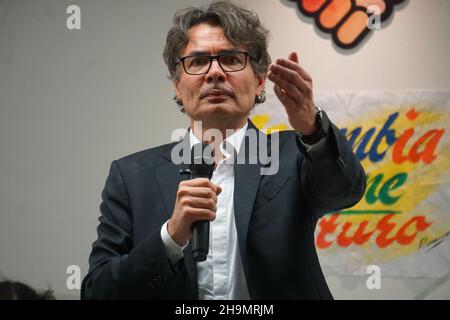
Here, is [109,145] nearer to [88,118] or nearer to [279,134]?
[88,118]

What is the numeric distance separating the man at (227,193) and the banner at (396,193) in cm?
106

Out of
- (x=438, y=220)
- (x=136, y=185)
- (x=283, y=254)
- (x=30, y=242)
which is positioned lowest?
(x=30, y=242)

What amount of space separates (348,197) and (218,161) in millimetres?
354

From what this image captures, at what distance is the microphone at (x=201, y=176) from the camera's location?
95cm

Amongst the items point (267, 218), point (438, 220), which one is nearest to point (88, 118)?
point (267, 218)

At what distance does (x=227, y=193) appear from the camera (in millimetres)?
1229

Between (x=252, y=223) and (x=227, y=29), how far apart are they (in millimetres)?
493

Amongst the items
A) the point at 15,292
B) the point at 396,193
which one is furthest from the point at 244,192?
the point at 396,193

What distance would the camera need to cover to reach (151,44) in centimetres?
247

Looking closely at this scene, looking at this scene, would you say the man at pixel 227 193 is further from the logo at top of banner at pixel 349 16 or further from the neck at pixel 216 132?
the logo at top of banner at pixel 349 16

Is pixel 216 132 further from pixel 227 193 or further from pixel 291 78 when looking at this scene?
pixel 291 78

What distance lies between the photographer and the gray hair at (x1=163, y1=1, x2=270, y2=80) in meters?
1.25

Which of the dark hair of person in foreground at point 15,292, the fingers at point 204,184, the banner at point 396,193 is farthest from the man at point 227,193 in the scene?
the banner at point 396,193

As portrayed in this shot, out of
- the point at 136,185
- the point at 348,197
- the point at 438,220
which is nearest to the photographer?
the point at 348,197
